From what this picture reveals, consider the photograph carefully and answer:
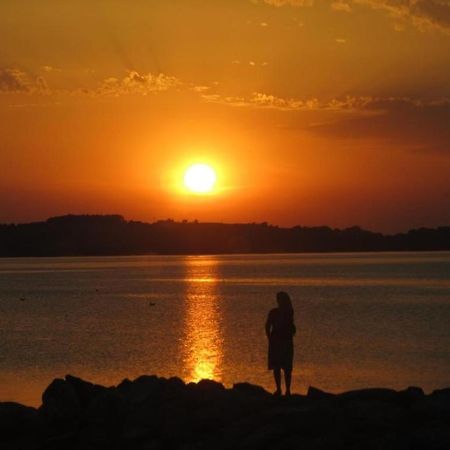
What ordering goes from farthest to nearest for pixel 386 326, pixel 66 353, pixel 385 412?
pixel 386 326, pixel 66 353, pixel 385 412

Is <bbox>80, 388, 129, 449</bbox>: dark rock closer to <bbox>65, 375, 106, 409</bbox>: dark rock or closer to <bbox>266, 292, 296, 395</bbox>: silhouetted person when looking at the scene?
<bbox>65, 375, 106, 409</bbox>: dark rock

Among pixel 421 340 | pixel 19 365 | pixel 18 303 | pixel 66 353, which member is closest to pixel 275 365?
pixel 19 365

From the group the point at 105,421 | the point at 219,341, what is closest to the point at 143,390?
the point at 105,421

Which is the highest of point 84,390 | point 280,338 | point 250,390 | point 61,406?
point 280,338

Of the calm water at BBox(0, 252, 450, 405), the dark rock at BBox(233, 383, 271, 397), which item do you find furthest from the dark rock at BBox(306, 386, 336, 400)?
the calm water at BBox(0, 252, 450, 405)

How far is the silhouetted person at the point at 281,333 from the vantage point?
1612 cm

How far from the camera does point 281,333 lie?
16344 millimetres

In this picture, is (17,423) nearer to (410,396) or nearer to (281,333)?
(281,333)

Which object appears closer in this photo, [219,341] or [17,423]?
[17,423]

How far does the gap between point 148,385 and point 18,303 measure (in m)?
75.3

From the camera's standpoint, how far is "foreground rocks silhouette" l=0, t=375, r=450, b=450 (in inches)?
547

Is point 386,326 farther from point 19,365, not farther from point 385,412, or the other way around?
point 385,412

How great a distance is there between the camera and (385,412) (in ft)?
48.4

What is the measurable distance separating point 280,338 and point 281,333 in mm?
102
